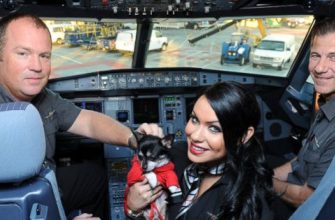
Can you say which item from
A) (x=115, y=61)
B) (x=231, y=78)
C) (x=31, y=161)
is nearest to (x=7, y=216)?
(x=31, y=161)

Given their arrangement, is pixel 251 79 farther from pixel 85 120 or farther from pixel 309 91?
pixel 85 120

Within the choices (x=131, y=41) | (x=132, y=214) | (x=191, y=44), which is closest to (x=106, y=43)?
(x=131, y=41)

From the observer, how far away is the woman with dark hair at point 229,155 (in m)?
1.68

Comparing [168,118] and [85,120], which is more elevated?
[85,120]

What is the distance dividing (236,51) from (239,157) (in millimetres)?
3258

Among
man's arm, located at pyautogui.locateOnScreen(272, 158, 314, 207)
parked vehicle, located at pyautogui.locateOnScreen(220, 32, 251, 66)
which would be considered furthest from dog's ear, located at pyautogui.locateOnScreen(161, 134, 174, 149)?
parked vehicle, located at pyautogui.locateOnScreen(220, 32, 251, 66)

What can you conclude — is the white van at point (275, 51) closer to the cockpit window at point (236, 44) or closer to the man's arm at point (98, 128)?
the cockpit window at point (236, 44)

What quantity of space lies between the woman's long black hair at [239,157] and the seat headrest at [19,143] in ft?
2.49

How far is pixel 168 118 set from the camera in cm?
411

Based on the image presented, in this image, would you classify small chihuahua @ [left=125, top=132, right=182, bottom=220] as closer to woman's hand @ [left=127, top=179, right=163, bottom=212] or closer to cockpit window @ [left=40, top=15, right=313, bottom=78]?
woman's hand @ [left=127, top=179, right=163, bottom=212]

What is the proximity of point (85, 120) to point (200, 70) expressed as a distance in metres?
1.87

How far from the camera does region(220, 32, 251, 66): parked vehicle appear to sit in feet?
15.3

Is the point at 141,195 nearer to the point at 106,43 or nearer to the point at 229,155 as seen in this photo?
the point at 229,155

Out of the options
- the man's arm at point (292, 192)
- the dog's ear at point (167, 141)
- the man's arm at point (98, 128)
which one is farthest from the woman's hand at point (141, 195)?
the man's arm at point (292, 192)
